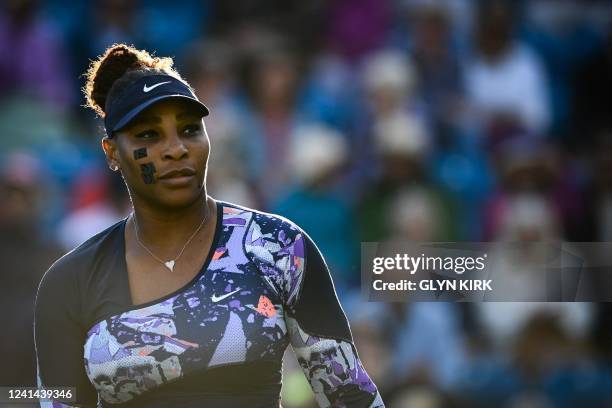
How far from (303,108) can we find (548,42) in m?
1.86

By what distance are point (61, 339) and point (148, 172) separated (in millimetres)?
449

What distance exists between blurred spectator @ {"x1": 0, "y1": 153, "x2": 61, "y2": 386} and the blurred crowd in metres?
0.01

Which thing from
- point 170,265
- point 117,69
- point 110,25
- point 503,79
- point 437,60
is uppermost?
point 110,25

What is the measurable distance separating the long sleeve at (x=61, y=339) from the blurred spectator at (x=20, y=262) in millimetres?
2603

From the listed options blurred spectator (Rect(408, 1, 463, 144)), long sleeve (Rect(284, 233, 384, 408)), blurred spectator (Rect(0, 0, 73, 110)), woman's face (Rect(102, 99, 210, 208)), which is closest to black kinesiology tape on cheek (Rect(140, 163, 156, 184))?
woman's face (Rect(102, 99, 210, 208))

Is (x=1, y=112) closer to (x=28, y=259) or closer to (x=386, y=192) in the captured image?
(x=28, y=259)

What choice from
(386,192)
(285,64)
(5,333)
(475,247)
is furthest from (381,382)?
(285,64)

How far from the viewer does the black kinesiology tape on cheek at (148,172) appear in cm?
272

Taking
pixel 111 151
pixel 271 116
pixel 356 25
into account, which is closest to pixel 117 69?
pixel 111 151

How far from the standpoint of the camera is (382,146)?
655cm

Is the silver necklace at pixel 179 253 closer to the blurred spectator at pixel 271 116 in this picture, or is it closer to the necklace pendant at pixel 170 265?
the necklace pendant at pixel 170 265

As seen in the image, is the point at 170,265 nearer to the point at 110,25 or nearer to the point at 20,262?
the point at 20,262

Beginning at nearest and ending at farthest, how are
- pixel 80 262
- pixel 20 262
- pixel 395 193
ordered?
pixel 80 262, pixel 20 262, pixel 395 193

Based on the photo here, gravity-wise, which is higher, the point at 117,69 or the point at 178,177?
the point at 117,69
